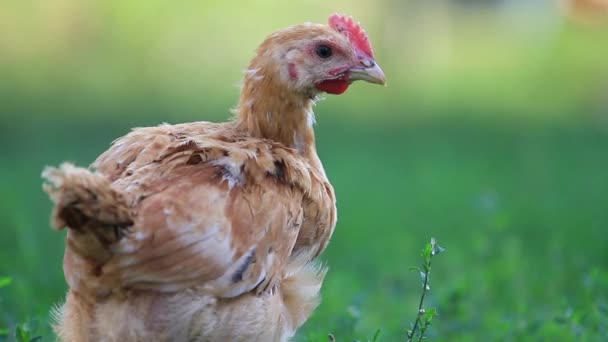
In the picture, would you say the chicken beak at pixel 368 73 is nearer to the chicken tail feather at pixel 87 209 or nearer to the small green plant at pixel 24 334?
the chicken tail feather at pixel 87 209

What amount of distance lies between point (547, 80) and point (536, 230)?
25.6ft

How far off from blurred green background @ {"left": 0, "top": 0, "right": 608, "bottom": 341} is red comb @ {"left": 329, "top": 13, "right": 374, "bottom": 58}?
1354 mm

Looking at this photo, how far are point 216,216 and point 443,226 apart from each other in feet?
17.2

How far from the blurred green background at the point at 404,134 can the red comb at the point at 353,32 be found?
53.3 inches

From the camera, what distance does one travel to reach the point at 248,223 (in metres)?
4.16

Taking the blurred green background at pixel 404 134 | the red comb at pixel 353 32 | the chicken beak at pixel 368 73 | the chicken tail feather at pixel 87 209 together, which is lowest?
the chicken tail feather at pixel 87 209

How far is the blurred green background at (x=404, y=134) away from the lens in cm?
643

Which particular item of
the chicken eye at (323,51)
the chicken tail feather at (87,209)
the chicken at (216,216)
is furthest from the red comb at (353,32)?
the chicken tail feather at (87,209)

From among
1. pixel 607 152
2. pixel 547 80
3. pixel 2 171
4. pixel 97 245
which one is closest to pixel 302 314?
pixel 97 245

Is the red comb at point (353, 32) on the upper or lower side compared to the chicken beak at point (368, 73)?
upper

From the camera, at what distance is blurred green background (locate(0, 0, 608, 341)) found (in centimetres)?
643

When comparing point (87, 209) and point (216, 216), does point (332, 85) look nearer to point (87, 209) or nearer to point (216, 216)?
point (216, 216)

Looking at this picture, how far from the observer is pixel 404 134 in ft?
42.1

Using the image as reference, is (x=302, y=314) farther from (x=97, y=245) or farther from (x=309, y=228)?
(x=97, y=245)
